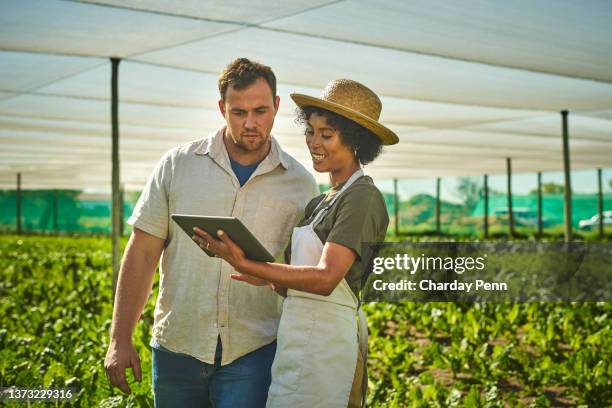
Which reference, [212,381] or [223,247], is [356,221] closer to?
[223,247]

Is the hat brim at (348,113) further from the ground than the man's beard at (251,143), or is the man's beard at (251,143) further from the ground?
the hat brim at (348,113)

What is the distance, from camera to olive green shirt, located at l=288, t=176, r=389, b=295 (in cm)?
242

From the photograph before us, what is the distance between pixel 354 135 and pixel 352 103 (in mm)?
131

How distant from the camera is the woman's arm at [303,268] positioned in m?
2.37

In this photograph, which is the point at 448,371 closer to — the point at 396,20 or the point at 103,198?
the point at 396,20

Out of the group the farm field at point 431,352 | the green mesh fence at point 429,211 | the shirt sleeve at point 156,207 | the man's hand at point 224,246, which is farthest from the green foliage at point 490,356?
the green mesh fence at point 429,211

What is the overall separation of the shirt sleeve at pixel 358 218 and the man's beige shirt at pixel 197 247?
21.5 inches

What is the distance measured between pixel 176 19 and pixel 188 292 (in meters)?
2.99

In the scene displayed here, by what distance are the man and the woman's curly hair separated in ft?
0.81

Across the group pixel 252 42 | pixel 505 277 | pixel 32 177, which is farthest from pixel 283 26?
pixel 32 177

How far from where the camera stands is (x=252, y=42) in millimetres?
6043

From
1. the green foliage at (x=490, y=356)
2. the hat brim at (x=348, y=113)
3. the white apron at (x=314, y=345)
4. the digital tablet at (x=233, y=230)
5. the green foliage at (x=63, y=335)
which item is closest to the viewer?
the digital tablet at (x=233, y=230)

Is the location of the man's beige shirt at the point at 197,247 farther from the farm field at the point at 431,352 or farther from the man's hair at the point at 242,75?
the farm field at the point at 431,352

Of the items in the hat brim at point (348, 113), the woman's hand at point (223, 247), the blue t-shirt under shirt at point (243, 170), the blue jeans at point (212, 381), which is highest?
the hat brim at point (348, 113)
